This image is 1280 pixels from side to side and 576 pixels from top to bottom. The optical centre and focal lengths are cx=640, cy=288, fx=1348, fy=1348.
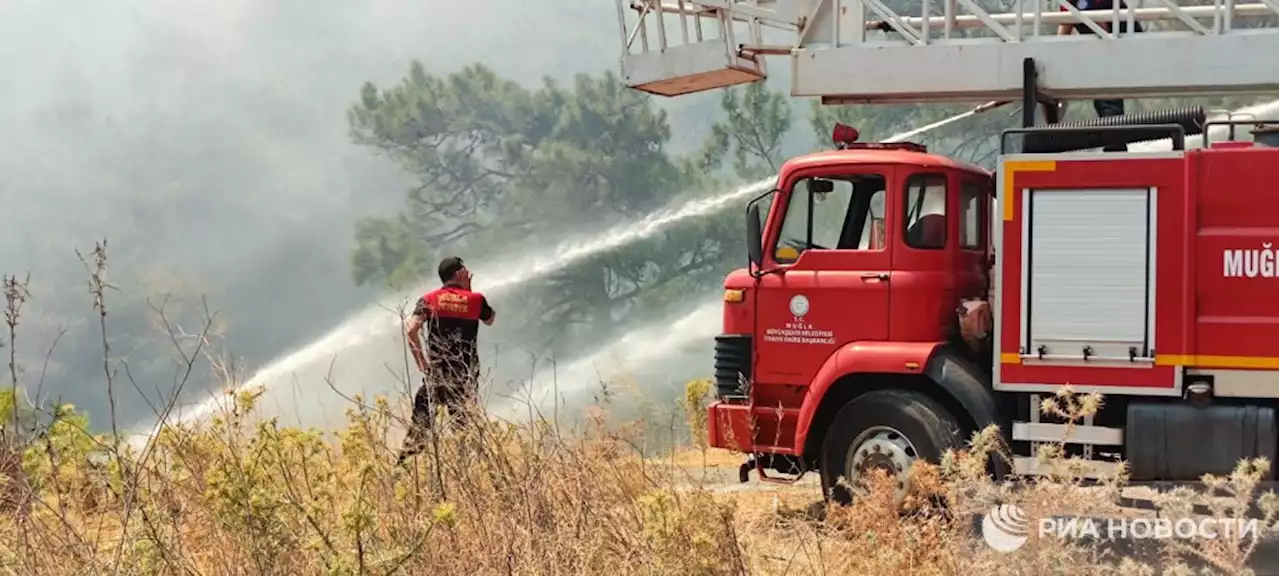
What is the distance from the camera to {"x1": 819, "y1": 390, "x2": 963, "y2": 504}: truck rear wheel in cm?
659

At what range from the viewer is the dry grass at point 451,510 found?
415 cm

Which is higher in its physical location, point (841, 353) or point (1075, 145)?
point (1075, 145)

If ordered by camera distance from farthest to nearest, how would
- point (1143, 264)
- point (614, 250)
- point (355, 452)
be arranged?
point (614, 250), point (1143, 264), point (355, 452)

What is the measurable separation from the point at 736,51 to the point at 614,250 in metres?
18.2

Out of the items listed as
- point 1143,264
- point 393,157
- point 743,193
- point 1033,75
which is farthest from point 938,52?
point 393,157

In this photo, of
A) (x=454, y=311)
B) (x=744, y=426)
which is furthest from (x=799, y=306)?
(x=454, y=311)

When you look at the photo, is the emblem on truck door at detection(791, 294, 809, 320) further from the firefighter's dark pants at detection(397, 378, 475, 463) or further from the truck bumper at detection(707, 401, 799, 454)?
the firefighter's dark pants at detection(397, 378, 475, 463)

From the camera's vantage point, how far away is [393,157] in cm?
2752

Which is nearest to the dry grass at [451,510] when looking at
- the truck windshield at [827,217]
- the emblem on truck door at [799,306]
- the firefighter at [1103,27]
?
the emblem on truck door at [799,306]

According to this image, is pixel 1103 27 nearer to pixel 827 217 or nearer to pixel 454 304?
pixel 827 217

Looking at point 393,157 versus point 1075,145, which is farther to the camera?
point 393,157

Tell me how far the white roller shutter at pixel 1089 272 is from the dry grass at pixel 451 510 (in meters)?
1.27

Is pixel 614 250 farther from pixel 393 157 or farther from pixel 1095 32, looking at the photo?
pixel 1095 32

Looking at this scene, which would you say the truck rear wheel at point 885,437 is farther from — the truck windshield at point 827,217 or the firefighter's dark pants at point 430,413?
the firefighter's dark pants at point 430,413
